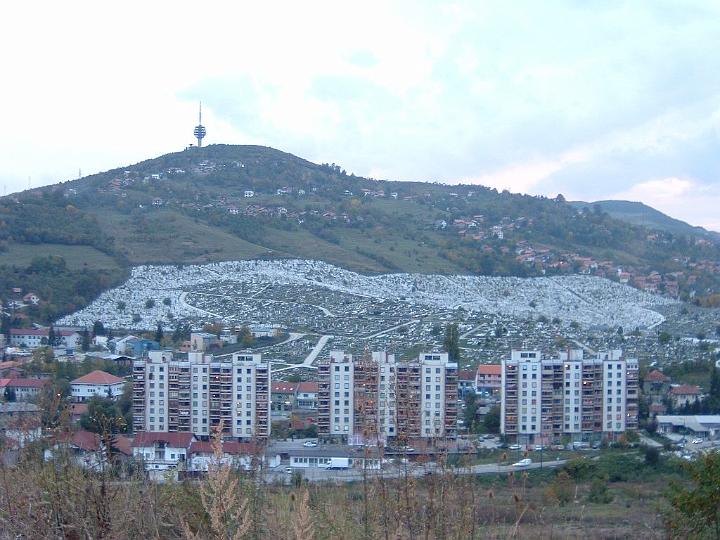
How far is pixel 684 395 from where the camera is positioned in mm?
14102

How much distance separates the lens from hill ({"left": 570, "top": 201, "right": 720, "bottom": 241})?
53094 millimetres

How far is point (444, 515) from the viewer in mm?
2668

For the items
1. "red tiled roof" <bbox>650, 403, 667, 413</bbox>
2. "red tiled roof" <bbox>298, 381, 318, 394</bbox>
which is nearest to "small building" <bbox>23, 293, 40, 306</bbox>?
"red tiled roof" <bbox>298, 381, 318, 394</bbox>

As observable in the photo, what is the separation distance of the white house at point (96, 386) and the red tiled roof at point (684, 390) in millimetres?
8191

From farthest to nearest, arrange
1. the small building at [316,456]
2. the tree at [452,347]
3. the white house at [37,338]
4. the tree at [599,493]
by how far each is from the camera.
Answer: the white house at [37,338]
the tree at [452,347]
the small building at [316,456]
the tree at [599,493]

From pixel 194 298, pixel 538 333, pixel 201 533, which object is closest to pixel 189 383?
pixel 201 533

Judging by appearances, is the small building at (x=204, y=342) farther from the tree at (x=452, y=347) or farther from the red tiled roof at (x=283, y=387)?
the tree at (x=452, y=347)

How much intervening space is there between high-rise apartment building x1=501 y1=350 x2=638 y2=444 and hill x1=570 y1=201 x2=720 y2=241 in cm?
3958

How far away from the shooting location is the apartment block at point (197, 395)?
11547 millimetres

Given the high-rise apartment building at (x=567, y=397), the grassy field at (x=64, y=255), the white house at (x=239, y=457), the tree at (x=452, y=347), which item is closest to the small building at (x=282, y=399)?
the tree at (x=452, y=347)

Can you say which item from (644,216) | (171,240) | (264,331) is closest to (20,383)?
(264,331)

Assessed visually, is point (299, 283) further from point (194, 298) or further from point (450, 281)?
point (450, 281)

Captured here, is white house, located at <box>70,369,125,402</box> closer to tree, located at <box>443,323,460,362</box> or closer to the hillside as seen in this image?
tree, located at <box>443,323,460,362</box>

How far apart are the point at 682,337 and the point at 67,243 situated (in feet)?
55.5
